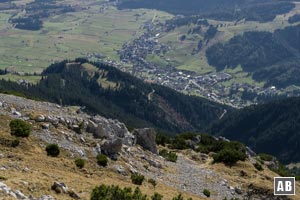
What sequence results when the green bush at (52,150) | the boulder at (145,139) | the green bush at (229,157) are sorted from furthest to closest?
the green bush at (229,157)
the boulder at (145,139)
the green bush at (52,150)

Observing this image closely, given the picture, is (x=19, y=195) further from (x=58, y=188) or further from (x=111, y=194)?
(x=111, y=194)

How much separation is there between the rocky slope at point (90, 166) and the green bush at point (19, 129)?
0.80 metres

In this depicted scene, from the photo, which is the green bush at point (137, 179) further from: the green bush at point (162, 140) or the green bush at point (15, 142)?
the green bush at point (162, 140)

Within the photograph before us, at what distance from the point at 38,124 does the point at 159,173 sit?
21506mm

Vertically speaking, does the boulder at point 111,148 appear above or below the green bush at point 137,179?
above

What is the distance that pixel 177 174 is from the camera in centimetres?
7894

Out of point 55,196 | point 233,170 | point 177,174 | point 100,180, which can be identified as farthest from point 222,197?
point 55,196

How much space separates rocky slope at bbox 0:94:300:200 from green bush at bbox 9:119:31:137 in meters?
0.80

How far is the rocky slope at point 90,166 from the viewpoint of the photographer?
47.0 meters

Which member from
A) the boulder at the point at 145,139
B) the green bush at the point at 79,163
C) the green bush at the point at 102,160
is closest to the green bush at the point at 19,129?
the green bush at the point at 79,163

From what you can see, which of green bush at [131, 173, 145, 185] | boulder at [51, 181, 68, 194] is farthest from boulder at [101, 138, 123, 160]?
boulder at [51, 181, 68, 194]

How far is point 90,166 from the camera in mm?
60469

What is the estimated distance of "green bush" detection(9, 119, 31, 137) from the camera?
59688 millimetres

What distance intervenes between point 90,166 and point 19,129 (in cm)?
1059
